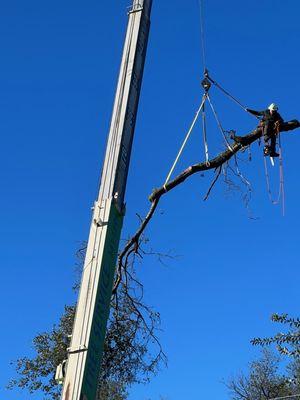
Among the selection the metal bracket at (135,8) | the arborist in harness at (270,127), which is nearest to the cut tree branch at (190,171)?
the arborist in harness at (270,127)

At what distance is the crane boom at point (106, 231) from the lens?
14.9ft

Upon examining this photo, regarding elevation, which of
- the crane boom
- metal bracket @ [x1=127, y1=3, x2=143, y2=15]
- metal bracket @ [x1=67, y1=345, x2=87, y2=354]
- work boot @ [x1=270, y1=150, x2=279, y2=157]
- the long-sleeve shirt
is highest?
metal bracket @ [x1=127, y1=3, x2=143, y2=15]

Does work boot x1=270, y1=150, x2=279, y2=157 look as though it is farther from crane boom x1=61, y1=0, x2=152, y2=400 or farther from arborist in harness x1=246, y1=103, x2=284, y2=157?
crane boom x1=61, y1=0, x2=152, y2=400

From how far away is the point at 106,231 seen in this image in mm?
5090

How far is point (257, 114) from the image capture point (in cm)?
686

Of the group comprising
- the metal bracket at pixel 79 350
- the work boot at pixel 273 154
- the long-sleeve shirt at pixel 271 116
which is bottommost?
the metal bracket at pixel 79 350

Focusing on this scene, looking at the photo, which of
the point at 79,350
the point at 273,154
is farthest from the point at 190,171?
the point at 79,350

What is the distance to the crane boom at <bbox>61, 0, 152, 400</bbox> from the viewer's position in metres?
4.55

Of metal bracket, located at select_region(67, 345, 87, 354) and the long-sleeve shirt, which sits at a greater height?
the long-sleeve shirt

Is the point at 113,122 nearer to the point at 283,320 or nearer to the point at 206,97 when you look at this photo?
the point at 206,97

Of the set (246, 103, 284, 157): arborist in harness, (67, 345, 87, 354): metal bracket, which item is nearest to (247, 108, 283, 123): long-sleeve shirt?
(246, 103, 284, 157): arborist in harness

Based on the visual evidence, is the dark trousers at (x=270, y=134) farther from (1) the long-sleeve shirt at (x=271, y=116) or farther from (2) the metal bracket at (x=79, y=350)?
(2) the metal bracket at (x=79, y=350)

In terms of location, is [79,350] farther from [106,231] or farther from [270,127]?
[270,127]

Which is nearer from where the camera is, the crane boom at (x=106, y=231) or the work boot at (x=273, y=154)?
the crane boom at (x=106, y=231)
